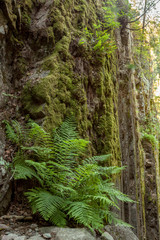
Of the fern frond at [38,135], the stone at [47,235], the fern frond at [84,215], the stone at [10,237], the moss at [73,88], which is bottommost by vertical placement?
the stone at [47,235]

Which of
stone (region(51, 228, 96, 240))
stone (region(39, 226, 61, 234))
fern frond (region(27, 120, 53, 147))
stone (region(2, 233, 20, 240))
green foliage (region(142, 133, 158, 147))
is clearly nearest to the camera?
stone (region(2, 233, 20, 240))

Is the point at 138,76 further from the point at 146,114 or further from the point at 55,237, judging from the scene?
the point at 55,237

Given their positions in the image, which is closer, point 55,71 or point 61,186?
point 61,186

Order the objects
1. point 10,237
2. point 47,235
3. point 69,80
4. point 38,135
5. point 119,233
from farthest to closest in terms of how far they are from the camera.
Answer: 1. point 69,80
2. point 119,233
3. point 38,135
4. point 47,235
5. point 10,237

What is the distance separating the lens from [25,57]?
3.79m

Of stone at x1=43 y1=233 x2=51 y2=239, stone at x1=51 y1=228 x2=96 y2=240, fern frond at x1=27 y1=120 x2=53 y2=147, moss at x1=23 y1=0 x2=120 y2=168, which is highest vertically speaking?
moss at x1=23 y1=0 x2=120 y2=168

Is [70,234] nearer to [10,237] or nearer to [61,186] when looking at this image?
[61,186]

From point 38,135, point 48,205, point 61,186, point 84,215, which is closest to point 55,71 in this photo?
point 38,135

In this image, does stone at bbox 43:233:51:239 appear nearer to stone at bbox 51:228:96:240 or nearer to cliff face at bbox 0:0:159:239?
stone at bbox 51:228:96:240

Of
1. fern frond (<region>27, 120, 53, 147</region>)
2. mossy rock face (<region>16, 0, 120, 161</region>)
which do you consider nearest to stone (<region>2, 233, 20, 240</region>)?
fern frond (<region>27, 120, 53, 147</region>)

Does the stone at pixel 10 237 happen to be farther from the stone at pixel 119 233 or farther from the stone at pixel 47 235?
the stone at pixel 119 233

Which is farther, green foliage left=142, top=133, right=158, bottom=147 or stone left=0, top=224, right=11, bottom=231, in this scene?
green foliage left=142, top=133, right=158, bottom=147

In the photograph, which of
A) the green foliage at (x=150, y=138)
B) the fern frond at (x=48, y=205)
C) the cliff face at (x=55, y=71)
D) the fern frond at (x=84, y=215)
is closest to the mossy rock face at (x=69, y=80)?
the cliff face at (x=55, y=71)

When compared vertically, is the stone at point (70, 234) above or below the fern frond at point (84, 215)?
below
